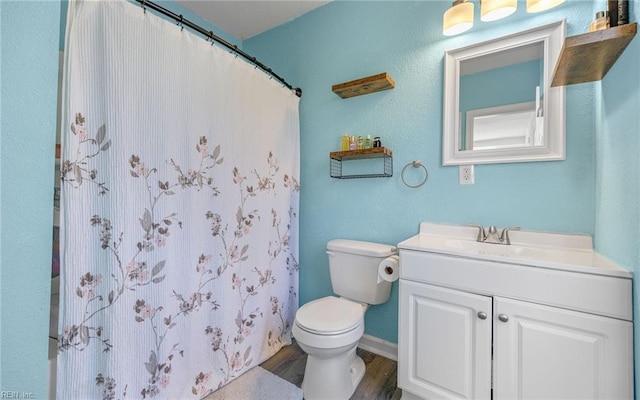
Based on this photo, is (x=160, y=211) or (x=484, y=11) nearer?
(x=160, y=211)

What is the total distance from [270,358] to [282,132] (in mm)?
1566

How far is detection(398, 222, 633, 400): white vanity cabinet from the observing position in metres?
0.90

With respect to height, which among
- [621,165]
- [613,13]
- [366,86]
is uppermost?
[366,86]

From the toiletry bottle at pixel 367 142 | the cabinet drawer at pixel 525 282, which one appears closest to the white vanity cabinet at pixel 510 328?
the cabinet drawer at pixel 525 282

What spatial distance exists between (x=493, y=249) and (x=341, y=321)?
83 cm

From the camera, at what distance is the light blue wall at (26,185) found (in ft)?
2.32

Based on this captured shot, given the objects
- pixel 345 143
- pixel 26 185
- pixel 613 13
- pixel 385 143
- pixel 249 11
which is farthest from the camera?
pixel 249 11

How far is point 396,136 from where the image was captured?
169cm

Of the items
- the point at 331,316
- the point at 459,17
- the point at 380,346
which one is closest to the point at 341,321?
the point at 331,316

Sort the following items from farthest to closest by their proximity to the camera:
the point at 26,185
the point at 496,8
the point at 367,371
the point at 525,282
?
the point at 367,371
the point at 496,8
the point at 525,282
the point at 26,185

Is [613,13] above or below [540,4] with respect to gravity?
below

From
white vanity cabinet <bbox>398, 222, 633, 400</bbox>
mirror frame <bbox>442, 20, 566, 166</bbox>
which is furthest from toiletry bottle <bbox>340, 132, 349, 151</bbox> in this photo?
white vanity cabinet <bbox>398, 222, 633, 400</bbox>

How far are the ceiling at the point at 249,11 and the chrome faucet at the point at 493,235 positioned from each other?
193 cm

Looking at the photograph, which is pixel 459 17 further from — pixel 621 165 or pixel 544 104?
pixel 621 165
